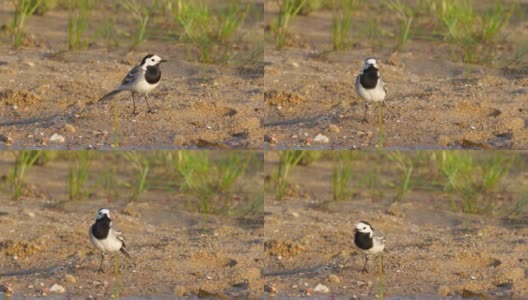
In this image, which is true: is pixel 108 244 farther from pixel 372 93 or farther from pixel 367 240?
pixel 372 93

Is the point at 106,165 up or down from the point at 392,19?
down

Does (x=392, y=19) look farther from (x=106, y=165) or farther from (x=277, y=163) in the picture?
(x=106, y=165)

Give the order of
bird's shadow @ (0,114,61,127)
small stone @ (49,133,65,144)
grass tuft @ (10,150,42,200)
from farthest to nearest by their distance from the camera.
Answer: grass tuft @ (10,150,42,200) < bird's shadow @ (0,114,61,127) < small stone @ (49,133,65,144)

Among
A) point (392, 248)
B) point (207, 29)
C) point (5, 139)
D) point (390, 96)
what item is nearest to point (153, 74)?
point (207, 29)

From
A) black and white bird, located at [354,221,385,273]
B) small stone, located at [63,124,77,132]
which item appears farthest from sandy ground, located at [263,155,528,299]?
small stone, located at [63,124,77,132]

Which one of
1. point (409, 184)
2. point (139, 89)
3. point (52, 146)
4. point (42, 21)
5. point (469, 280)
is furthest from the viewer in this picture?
point (42, 21)

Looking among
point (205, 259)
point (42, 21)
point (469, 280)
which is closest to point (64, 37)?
point (42, 21)

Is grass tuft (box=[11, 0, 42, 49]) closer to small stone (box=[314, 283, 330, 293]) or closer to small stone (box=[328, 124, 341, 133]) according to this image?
small stone (box=[328, 124, 341, 133])

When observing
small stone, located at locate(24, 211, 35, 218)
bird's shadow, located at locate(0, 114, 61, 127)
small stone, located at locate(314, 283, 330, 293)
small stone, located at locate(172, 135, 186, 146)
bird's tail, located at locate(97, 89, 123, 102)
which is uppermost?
bird's tail, located at locate(97, 89, 123, 102)
